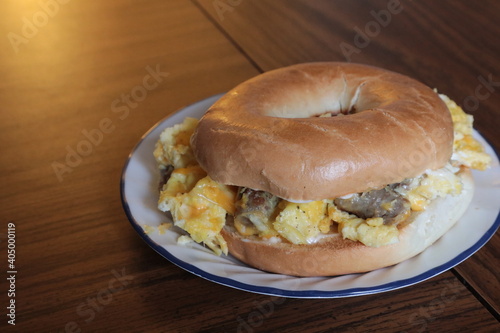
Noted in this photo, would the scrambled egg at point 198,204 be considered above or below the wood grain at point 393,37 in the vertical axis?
below

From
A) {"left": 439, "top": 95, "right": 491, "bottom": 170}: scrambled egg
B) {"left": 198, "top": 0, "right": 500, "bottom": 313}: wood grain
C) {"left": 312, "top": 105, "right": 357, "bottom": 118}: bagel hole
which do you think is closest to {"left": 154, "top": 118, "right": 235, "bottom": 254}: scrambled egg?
{"left": 312, "top": 105, "right": 357, "bottom": 118}: bagel hole

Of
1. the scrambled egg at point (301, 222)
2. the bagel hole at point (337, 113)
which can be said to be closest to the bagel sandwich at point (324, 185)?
the scrambled egg at point (301, 222)

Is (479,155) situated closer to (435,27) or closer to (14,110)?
(435,27)

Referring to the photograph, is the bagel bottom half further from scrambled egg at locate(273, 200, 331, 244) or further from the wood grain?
the wood grain

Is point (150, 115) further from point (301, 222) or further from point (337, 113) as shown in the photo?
point (301, 222)

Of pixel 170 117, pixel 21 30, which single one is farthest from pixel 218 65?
pixel 21 30

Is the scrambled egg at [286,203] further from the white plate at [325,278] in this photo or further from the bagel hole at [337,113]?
the bagel hole at [337,113]

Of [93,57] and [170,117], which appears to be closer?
[170,117]
